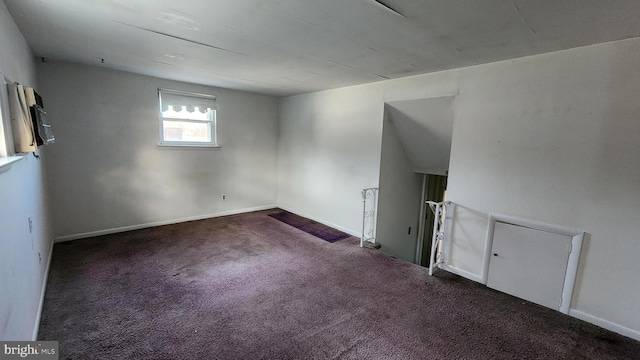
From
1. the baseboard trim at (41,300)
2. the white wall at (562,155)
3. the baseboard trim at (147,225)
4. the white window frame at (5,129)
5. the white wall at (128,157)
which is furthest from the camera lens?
the baseboard trim at (147,225)

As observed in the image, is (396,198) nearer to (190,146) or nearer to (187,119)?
(190,146)

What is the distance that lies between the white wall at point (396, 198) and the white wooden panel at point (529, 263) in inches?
59.3

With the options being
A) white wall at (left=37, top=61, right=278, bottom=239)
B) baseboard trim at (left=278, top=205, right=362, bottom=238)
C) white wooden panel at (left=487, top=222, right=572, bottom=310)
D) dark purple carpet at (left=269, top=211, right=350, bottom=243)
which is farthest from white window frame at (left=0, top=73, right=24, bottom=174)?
white wooden panel at (left=487, top=222, right=572, bottom=310)

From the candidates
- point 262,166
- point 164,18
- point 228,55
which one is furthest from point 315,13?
point 262,166

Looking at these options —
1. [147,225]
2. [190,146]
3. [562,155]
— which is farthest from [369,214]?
Result: [147,225]

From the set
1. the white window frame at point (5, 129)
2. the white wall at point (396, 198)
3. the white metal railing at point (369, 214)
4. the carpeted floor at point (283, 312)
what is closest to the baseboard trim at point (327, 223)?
the white metal railing at point (369, 214)

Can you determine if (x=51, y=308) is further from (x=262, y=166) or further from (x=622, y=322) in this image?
(x=622, y=322)

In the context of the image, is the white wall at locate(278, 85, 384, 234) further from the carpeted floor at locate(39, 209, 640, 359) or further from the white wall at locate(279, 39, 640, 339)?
the carpeted floor at locate(39, 209, 640, 359)

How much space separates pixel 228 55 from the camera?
2.83m

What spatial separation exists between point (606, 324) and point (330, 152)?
3509mm

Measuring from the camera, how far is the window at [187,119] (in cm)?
429

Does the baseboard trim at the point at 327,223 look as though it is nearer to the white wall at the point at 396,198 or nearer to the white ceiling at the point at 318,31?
the white wall at the point at 396,198

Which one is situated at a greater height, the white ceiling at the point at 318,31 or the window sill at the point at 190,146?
the white ceiling at the point at 318,31

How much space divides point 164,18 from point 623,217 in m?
3.71
